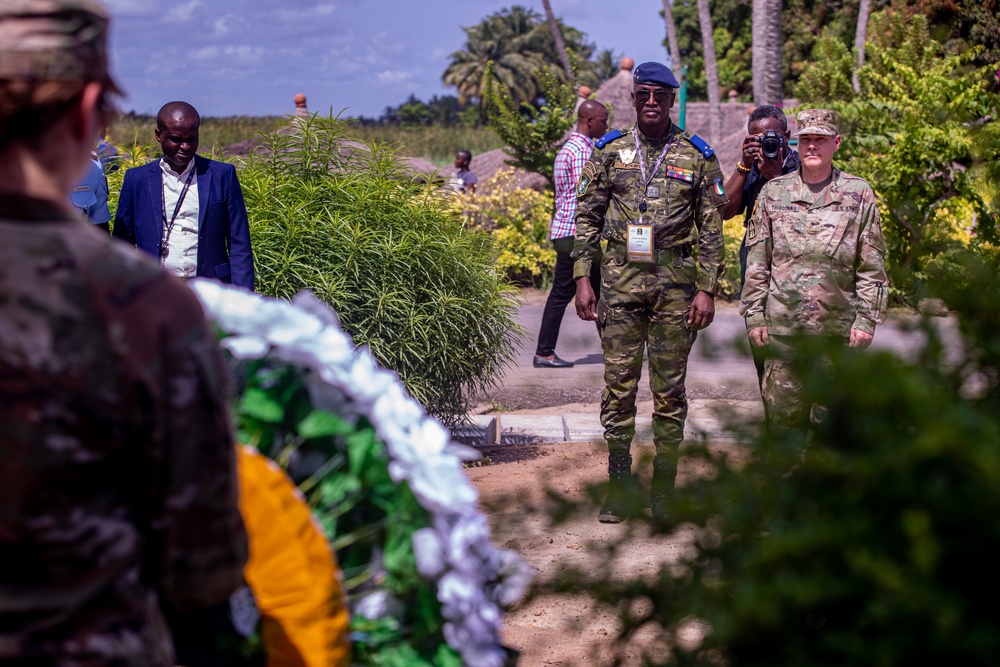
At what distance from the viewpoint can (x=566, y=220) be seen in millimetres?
9094

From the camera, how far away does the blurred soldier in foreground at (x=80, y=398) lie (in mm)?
1446

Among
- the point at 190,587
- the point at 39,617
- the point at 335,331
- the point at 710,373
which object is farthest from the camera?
the point at 710,373

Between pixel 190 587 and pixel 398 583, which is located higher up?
pixel 190 587

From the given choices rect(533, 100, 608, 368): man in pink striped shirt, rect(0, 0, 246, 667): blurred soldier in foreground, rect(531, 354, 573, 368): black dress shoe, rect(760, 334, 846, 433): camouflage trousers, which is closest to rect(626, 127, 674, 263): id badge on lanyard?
rect(760, 334, 846, 433): camouflage trousers

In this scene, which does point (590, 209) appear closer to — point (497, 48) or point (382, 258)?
point (382, 258)

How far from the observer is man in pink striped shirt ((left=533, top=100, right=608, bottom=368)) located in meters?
8.71

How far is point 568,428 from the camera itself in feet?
24.2

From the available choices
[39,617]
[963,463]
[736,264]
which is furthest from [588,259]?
[736,264]

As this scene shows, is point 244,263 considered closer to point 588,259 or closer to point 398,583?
point 588,259

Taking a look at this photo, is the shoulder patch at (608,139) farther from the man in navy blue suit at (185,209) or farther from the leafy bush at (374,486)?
the leafy bush at (374,486)

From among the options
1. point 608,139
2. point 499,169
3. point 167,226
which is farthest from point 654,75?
point 499,169

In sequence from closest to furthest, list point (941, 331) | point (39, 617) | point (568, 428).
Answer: point (39, 617) → point (941, 331) → point (568, 428)

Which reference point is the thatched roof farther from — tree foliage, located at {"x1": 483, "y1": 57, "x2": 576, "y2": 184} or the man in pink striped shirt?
the man in pink striped shirt

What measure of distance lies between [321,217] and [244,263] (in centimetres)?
91
